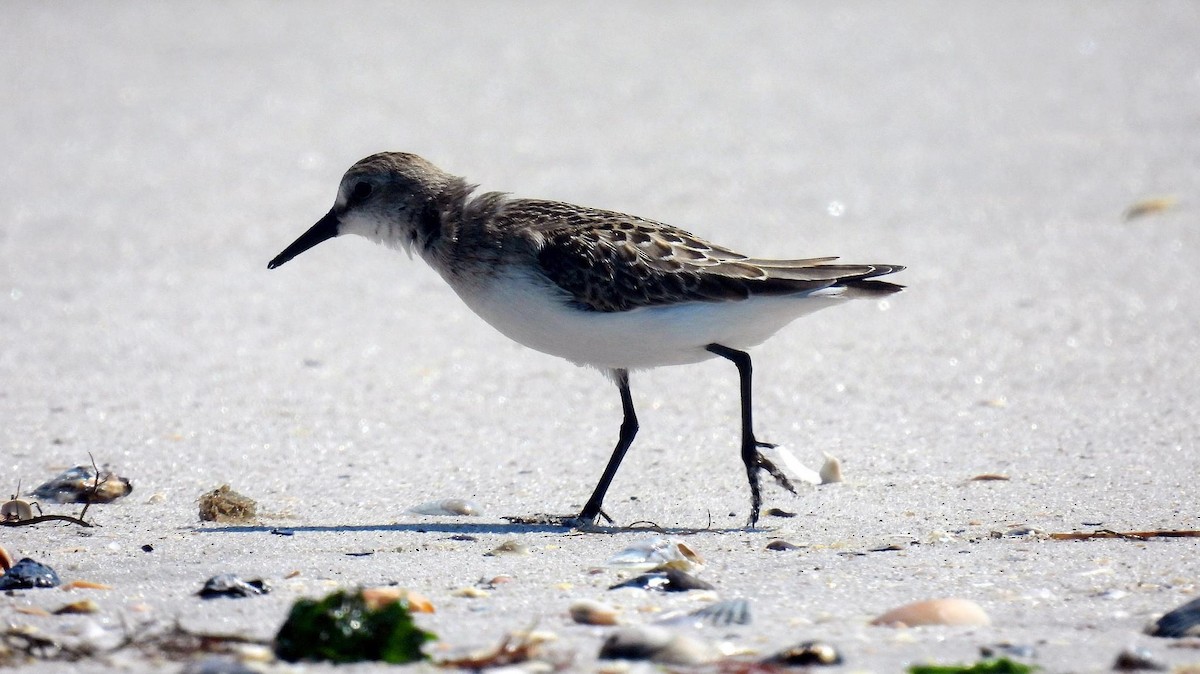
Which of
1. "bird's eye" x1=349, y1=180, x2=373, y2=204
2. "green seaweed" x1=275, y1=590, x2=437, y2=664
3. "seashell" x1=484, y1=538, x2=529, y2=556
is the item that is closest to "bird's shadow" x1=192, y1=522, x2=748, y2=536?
"seashell" x1=484, y1=538, x2=529, y2=556

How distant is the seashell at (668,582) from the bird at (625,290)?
861mm

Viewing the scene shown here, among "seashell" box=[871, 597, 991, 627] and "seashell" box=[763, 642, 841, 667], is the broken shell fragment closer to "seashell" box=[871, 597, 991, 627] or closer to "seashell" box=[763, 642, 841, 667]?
"seashell" box=[871, 597, 991, 627]

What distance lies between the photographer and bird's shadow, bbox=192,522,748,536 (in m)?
4.33

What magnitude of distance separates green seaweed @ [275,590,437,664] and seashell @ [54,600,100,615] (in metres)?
0.58

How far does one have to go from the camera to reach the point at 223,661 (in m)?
2.85

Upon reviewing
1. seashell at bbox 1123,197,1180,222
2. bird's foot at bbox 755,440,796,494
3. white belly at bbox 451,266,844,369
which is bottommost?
bird's foot at bbox 755,440,796,494

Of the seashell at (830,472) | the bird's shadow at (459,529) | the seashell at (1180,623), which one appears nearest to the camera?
the seashell at (1180,623)

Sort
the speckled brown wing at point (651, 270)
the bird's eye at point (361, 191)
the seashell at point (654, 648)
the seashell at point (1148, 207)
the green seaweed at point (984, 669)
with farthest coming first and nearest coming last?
the seashell at point (1148, 207)
the bird's eye at point (361, 191)
the speckled brown wing at point (651, 270)
the seashell at point (654, 648)
the green seaweed at point (984, 669)

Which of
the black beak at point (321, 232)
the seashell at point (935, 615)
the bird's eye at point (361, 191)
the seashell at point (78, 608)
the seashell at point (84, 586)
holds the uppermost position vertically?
the bird's eye at point (361, 191)

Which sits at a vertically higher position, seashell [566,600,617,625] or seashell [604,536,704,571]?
seashell [604,536,704,571]

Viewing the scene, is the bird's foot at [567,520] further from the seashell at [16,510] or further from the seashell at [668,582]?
the seashell at [16,510]

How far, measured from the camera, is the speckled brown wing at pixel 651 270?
15.3 feet

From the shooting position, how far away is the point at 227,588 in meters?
3.49

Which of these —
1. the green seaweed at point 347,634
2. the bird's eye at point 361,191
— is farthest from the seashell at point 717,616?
the bird's eye at point 361,191
